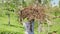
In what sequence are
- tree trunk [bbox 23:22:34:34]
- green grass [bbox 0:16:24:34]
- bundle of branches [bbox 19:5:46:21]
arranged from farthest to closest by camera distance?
green grass [bbox 0:16:24:34] → bundle of branches [bbox 19:5:46:21] → tree trunk [bbox 23:22:34:34]

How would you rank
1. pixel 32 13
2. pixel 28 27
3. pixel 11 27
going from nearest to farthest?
pixel 28 27, pixel 32 13, pixel 11 27

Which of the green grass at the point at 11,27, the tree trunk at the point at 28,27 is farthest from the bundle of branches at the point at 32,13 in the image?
the green grass at the point at 11,27

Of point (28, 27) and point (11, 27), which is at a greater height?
point (28, 27)

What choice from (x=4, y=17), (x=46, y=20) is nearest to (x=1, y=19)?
(x=4, y=17)

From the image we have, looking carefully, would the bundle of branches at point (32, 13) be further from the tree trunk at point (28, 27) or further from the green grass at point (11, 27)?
the green grass at point (11, 27)

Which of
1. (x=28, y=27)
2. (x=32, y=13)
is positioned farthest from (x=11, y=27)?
(x=28, y=27)

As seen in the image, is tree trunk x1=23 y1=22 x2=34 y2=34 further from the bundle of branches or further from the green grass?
the green grass

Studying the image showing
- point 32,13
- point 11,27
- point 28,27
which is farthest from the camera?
point 11,27

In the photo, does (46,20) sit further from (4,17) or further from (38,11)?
(4,17)

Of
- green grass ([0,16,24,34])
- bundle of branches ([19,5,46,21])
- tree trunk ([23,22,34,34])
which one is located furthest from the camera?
green grass ([0,16,24,34])

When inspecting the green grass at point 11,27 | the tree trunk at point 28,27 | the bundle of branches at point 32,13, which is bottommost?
the green grass at point 11,27

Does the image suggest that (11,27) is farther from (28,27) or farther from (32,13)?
(28,27)

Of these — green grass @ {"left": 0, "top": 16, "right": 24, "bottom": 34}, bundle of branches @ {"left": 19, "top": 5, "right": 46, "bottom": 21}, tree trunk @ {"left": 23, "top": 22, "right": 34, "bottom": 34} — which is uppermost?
bundle of branches @ {"left": 19, "top": 5, "right": 46, "bottom": 21}

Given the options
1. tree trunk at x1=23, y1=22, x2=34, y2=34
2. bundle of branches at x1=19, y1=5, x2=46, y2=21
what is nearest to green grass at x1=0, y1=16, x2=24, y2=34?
bundle of branches at x1=19, y1=5, x2=46, y2=21
